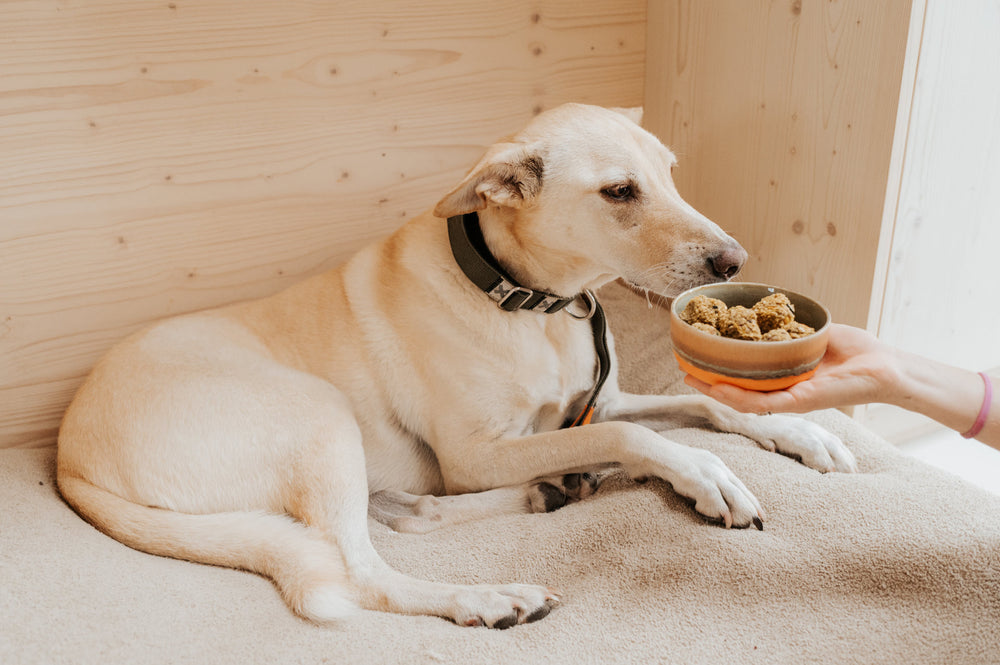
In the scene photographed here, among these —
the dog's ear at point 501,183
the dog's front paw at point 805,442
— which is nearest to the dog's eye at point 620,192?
the dog's ear at point 501,183

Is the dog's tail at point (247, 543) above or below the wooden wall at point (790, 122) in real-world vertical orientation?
below

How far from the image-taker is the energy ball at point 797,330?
60.3 inches

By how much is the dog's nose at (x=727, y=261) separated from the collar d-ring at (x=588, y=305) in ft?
1.50

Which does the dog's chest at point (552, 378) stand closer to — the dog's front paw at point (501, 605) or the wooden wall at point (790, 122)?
the dog's front paw at point (501, 605)

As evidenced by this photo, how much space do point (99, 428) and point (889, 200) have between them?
2307mm

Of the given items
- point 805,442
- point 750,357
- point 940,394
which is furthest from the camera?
point 805,442

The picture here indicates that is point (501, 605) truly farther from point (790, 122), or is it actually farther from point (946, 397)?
point (790, 122)

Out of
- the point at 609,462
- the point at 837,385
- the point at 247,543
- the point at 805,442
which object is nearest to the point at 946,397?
the point at 837,385

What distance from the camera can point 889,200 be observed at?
2.22 metres

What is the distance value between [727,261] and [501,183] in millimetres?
569

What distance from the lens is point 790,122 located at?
2.49m

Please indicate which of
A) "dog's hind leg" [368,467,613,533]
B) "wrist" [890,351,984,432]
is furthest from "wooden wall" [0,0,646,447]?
"wrist" [890,351,984,432]

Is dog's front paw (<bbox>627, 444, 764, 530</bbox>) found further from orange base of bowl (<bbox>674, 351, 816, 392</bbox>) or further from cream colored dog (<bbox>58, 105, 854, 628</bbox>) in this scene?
orange base of bowl (<bbox>674, 351, 816, 392</bbox>)

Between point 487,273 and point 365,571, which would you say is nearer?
point 365,571
